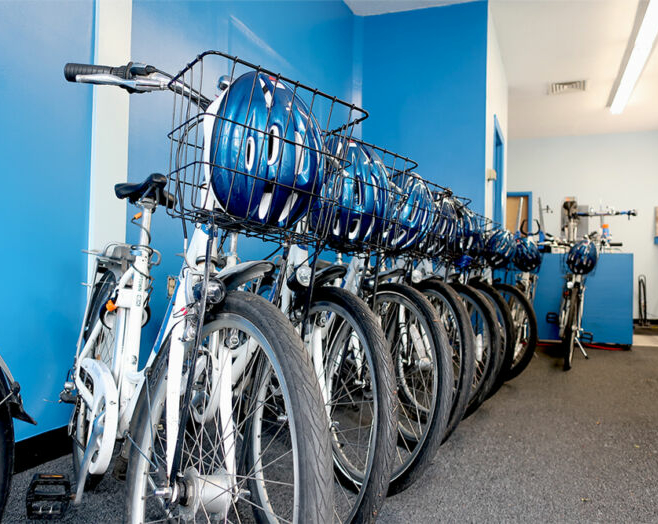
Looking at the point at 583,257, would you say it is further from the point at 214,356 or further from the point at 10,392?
the point at 10,392

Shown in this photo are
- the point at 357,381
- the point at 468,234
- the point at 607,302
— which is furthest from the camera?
the point at 607,302

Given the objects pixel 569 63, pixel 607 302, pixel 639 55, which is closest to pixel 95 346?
pixel 607 302

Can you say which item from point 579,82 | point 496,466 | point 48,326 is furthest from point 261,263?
point 579,82

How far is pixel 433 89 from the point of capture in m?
4.12

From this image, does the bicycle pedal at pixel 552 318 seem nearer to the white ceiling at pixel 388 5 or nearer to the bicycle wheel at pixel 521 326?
the bicycle wheel at pixel 521 326

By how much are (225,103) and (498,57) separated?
4.98m

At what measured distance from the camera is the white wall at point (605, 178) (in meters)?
7.90

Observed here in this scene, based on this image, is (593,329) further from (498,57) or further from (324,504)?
(324,504)

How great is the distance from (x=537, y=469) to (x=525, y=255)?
2335mm

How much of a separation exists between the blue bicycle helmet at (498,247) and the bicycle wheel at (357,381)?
1.52m

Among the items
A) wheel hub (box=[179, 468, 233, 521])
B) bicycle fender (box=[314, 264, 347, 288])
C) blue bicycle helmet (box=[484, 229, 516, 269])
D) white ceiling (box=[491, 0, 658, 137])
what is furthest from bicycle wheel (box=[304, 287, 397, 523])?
white ceiling (box=[491, 0, 658, 137])

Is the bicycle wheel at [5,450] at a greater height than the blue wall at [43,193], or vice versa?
the blue wall at [43,193]

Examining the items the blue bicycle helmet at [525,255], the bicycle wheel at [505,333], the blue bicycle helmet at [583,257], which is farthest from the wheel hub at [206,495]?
the blue bicycle helmet at [583,257]

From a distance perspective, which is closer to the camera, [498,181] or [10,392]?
[10,392]
